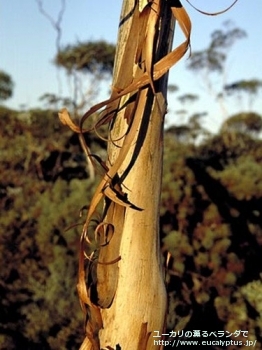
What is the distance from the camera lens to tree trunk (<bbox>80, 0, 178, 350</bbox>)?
855 millimetres

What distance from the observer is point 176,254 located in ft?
12.7

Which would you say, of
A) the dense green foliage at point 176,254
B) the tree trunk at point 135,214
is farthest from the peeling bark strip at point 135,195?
the dense green foliage at point 176,254

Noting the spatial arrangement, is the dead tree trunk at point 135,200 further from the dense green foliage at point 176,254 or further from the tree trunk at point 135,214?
the dense green foliage at point 176,254

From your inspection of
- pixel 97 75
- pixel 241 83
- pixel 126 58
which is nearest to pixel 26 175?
pixel 126 58

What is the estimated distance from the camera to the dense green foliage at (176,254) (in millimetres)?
3107

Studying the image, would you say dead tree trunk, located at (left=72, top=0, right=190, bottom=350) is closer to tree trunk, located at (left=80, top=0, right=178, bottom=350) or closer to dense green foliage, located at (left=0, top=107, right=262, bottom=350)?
tree trunk, located at (left=80, top=0, right=178, bottom=350)

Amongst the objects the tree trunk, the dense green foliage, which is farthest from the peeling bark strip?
the dense green foliage

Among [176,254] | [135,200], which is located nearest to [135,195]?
[135,200]

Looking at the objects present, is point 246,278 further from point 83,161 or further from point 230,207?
point 83,161

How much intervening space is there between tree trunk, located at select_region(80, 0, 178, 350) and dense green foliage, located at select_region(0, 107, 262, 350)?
1873 mm

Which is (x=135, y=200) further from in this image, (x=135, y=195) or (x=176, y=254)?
(x=176, y=254)

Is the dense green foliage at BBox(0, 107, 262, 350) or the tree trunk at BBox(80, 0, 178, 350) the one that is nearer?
the tree trunk at BBox(80, 0, 178, 350)

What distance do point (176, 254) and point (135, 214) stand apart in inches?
120

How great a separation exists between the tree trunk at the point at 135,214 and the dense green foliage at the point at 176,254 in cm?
187
